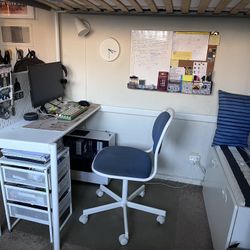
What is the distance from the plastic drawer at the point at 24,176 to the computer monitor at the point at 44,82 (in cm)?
54

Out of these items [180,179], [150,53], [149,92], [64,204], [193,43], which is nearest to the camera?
[64,204]

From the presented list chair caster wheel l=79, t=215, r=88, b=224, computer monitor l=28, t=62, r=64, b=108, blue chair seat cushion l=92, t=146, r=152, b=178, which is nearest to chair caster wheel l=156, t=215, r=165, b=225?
blue chair seat cushion l=92, t=146, r=152, b=178

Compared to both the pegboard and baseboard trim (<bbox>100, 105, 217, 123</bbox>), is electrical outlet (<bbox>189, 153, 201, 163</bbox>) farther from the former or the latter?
the pegboard

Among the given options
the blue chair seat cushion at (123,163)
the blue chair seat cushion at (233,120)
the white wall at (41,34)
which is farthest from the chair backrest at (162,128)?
the white wall at (41,34)

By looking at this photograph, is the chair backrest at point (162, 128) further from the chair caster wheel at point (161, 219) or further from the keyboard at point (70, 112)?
the keyboard at point (70, 112)

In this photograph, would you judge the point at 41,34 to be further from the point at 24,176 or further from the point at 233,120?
the point at 233,120

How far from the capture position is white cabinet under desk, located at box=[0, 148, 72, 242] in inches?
64.1

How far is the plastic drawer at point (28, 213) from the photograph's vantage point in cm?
177

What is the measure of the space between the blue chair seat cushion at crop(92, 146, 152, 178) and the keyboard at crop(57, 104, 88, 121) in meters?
0.41

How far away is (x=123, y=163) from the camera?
1.88 m

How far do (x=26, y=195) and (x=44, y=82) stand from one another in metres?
0.94

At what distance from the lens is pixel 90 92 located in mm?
2586

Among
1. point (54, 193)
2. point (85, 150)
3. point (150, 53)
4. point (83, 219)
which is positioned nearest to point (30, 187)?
point (54, 193)

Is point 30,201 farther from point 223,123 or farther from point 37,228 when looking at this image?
point 223,123
